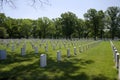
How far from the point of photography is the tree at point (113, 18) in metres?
102

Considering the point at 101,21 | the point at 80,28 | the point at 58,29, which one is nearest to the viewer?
the point at 101,21

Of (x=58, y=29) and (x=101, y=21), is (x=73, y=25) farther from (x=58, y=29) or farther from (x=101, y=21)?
(x=101, y=21)

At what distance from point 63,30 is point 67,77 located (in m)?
93.4

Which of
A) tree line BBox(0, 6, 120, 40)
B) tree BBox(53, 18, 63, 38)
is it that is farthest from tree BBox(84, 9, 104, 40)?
tree BBox(53, 18, 63, 38)

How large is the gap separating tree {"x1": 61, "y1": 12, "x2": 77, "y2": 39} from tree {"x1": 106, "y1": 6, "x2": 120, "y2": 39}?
1726cm

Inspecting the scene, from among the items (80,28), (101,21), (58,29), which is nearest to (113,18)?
(101,21)

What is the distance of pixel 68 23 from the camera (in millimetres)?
104812

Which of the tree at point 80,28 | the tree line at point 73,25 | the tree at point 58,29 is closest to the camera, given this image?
the tree line at point 73,25

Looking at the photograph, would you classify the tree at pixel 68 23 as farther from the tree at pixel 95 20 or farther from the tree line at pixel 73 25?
the tree at pixel 95 20

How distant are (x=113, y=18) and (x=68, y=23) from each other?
21925 mm

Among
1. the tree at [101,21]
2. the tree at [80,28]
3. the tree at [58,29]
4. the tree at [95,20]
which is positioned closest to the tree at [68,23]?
the tree at [58,29]

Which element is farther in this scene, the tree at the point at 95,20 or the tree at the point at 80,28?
the tree at the point at 80,28

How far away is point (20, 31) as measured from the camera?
100312mm

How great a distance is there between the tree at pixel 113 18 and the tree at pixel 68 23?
17.3 m
